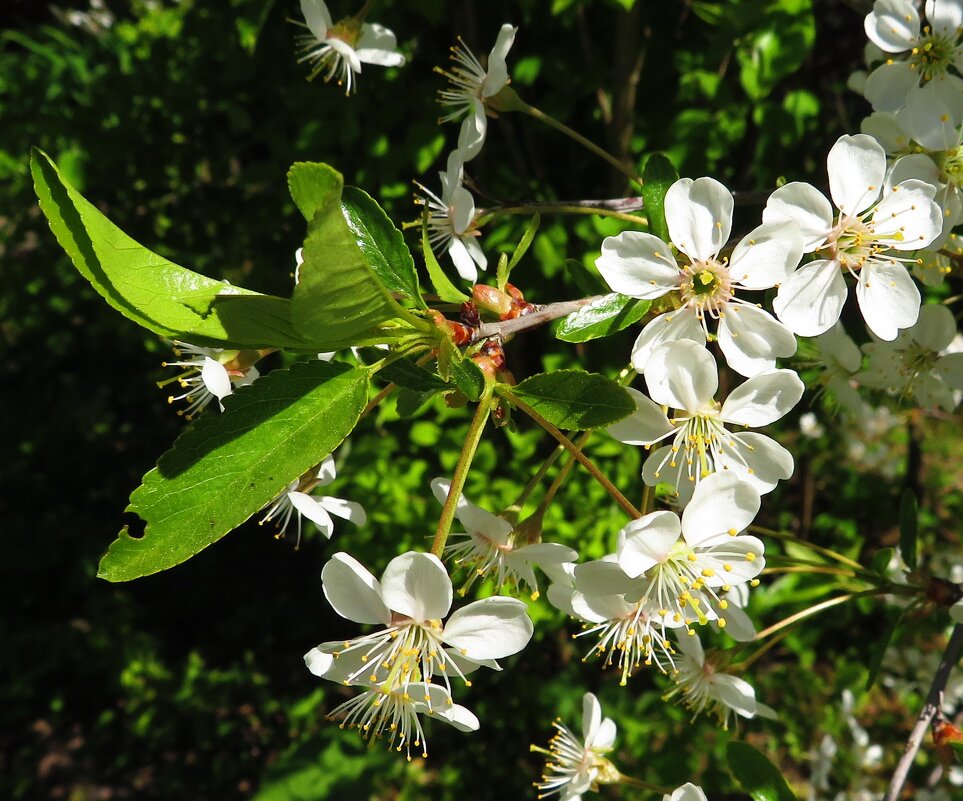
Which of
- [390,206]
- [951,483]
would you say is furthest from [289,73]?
[951,483]

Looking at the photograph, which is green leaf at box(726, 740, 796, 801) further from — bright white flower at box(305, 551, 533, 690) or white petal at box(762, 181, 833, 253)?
white petal at box(762, 181, 833, 253)

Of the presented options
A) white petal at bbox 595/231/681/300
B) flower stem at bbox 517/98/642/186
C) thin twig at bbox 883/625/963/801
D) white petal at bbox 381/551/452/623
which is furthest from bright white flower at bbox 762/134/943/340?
thin twig at bbox 883/625/963/801

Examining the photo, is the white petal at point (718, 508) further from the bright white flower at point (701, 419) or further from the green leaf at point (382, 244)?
the green leaf at point (382, 244)

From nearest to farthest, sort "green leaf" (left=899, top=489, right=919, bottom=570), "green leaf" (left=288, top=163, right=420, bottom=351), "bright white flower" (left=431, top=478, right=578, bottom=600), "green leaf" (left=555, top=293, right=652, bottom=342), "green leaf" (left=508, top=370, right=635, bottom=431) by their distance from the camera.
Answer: "green leaf" (left=288, top=163, right=420, bottom=351) → "green leaf" (left=508, top=370, right=635, bottom=431) → "green leaf" (left=555, top=293, right=652, bottom=342) → "bright white flower" (left=431, top=478, right=578, bottom=600) → "green leaf" (left=899, top=489, right=919, bottom=570)

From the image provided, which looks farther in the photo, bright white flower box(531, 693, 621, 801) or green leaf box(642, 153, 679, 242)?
bright white flower box(531, 693, 621, 801)

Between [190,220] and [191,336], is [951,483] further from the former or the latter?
[191,336]
